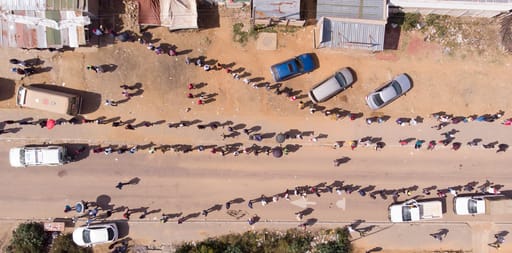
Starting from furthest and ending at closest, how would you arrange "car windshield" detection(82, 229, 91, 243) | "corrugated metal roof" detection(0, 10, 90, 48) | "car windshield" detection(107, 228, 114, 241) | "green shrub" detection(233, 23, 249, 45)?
"green shrub" detection(233, 23, 249, 45) < "car windshield" detection(107, 228, 114, 241) < "car windshield" detection(82, 229, 91, 243) < "corrugated metal roof" detection(0, 10, 90, 48)

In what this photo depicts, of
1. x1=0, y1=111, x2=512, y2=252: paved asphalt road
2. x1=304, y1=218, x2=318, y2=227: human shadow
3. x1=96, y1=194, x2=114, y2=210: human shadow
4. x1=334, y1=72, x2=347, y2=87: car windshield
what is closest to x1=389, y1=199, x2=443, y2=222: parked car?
x1=0, y1=111, x2=512, y2=252: paved asphalt road

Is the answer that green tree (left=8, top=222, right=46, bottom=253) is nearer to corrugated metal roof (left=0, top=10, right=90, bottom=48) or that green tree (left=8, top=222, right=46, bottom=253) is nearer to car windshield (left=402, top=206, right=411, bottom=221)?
corrugated metal roof (left=0, top=10, right=90, bottom=48)

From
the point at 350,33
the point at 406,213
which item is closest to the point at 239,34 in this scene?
the point at 350,33

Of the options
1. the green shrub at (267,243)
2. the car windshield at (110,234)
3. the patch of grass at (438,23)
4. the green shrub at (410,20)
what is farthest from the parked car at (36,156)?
the patch of grass at (438,23)

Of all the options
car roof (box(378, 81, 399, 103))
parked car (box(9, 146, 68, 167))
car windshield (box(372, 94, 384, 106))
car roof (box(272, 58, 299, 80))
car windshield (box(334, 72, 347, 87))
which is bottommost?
parked car (box(9, 146, 68, 167))

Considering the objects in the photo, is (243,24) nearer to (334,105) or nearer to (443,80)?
(334,105)

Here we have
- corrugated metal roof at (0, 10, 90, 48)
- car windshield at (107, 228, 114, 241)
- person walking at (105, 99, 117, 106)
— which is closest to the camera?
corrugated metal roof at (0, 10, 90, 48)
